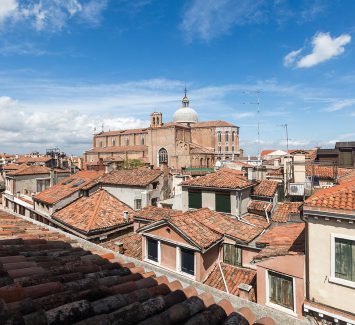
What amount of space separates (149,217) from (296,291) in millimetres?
9609

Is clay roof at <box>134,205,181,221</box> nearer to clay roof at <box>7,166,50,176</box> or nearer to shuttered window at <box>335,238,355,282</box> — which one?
shuttered window at <box>335,238,355,282</box>

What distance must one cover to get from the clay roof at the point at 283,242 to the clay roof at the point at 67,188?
15959mm

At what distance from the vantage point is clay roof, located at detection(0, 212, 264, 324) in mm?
2680

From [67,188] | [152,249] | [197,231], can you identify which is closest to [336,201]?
[197,231]

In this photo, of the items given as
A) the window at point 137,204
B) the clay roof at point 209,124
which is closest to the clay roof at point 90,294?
the window at point 137,204

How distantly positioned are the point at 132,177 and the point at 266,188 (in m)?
11.0

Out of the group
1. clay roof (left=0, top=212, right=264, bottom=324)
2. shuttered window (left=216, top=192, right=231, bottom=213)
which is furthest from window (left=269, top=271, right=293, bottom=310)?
shuttered window (left=216, top=192, right=231, bottom=213)

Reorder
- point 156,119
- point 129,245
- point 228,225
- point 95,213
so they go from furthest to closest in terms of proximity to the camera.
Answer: point 156,119
point 95,213
point 129,245
point 228,225

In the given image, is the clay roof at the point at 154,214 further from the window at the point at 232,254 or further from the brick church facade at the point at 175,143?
the brick church facade at the point at 175,143

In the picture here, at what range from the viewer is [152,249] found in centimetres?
1382

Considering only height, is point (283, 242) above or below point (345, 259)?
below

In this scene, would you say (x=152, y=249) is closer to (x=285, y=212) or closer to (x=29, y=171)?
(x=285, y=212)

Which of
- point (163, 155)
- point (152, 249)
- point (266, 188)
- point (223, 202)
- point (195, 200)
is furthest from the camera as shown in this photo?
point (163, 155)

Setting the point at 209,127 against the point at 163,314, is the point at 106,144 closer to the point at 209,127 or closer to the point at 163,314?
the point at 209,127
